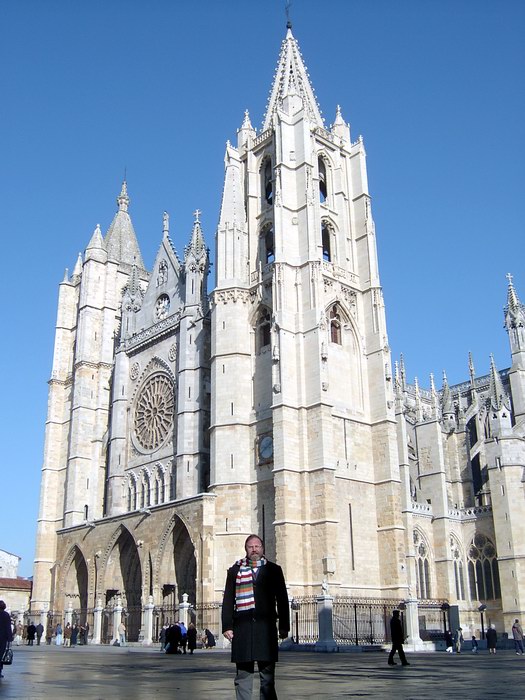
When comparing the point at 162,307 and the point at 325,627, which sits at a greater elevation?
the point at 162,307

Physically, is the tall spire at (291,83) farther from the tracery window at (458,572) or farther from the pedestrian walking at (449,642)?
the pedestrian walking at (449,642)

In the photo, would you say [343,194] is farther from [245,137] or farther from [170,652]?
[170,652]

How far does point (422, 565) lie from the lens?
34.4 meters

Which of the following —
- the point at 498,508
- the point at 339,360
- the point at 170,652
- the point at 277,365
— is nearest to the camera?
the point at 170,652

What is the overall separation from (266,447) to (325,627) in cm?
895

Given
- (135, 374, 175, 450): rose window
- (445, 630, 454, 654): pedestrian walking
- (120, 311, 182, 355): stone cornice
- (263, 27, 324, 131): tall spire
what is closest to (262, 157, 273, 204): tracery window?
(263, 27, 324, 131): tall spire

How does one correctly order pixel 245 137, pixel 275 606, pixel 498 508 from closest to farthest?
pixel 275 606
pixel 498 508
pixel 245 137

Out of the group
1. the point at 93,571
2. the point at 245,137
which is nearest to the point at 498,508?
the point at 93,571

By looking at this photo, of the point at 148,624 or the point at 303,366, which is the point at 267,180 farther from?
the point at 148,624

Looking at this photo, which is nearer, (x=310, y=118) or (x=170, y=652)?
(x=170, y=652)

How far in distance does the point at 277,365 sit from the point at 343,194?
10860 millimetres

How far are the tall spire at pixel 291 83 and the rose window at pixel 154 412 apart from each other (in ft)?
45.0

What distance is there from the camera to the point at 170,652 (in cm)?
2005

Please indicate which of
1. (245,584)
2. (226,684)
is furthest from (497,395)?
(245,584)
